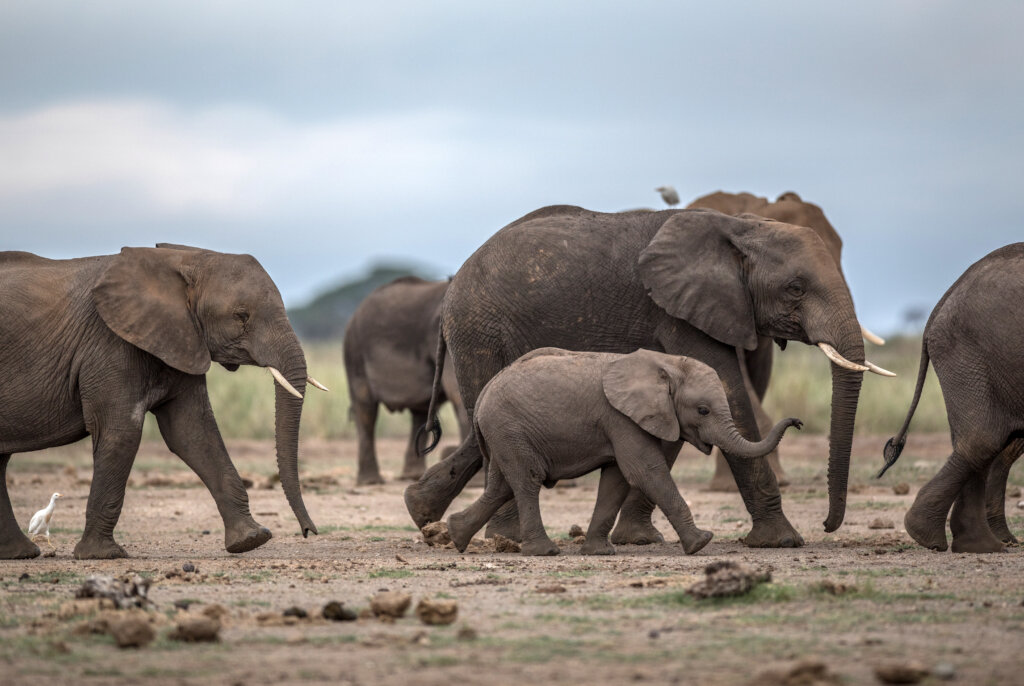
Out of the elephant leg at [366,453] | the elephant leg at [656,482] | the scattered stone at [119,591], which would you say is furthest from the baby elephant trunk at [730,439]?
the elephant leg at [366,453]

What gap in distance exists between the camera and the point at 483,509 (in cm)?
987

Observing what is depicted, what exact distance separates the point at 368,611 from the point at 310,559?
2646 mm

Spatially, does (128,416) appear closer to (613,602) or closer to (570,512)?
(613,602)

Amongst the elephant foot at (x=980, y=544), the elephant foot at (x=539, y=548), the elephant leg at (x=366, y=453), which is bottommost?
the elephant leg at (x=366, y=453)

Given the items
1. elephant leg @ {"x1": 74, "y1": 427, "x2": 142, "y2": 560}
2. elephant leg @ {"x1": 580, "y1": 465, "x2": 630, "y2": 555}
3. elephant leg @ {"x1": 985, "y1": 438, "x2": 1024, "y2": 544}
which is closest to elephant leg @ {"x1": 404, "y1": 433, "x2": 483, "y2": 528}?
elephant leg @ {"x1": 580, "y1": 465, "x2": 630, "y2": 555}

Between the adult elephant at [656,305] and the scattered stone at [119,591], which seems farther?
the adult elephant at [656,305]

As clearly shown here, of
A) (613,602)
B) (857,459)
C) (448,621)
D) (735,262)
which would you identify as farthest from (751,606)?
(857,459)

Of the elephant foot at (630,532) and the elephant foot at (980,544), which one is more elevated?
the elephant foot at (980,544)

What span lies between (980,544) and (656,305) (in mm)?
2796

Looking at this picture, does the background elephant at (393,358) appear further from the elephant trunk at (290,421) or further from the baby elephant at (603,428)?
the baby elephant at (603,428)

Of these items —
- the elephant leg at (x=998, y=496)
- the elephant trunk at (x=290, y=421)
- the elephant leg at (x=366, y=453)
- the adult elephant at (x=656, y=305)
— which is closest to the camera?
the elephant trunk at (x=290, y=421)

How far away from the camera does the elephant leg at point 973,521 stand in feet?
31.8

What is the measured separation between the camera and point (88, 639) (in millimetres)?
6453

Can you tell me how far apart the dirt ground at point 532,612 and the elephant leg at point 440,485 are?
0.25 metres
